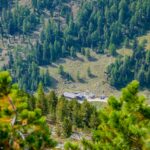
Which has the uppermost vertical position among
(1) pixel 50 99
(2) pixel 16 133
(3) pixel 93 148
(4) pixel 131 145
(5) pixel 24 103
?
(5) pixel 24 103

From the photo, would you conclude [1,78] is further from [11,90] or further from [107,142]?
[107,142]

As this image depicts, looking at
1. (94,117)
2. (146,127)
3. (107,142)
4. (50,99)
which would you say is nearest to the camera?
(146,127)

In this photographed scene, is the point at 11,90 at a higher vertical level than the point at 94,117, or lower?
higher

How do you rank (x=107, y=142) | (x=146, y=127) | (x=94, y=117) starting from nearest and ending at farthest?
(x=146, y=127) < (x=107, y=142) < (x=94, y=117)

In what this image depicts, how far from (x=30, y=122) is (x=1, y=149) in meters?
1.75

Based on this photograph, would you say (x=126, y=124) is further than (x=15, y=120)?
Yes

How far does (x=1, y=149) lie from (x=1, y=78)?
3.25 metres

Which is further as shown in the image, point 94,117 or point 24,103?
point 94,117

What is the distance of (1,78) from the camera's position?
19.8 meters

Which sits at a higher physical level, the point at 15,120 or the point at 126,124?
the point at 15,120

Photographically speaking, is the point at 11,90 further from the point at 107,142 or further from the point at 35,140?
the point at 107,142

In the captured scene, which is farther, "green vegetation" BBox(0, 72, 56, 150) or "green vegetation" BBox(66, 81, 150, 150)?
"green vegetation" BBox(66, 81, 150, 150)

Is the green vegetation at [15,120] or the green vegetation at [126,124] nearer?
the green vegetation at [15,120]

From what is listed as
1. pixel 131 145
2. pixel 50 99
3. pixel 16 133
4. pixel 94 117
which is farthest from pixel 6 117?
pixel 50 99
